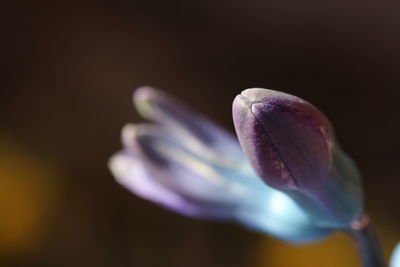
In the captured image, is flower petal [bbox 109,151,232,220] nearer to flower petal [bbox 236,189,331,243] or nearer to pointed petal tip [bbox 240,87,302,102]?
flower petal [bbox 236,189,331,243]

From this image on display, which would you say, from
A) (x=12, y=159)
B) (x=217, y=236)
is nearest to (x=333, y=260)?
(x=217, y=236)

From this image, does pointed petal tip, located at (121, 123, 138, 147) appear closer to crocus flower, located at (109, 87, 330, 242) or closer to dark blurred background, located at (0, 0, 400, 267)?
crocus flower, located at (109, 87, 330, 242)

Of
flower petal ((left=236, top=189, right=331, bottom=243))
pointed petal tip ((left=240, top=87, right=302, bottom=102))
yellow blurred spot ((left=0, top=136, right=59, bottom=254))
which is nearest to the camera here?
pointed petal tip ((left=240, top=87, right=302, bottom=102))

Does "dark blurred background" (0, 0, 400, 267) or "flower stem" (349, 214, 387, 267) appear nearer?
"flower stem" (349, 214, 387, 267)

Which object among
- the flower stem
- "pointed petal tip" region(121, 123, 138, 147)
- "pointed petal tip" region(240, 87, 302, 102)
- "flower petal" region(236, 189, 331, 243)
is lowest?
the flower stem

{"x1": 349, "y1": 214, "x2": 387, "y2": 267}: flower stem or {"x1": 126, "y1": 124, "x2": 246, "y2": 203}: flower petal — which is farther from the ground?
{"x1": 126, "y1": 124, "x2": 246, "y2": 203}: flower petal

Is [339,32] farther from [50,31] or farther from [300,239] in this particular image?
[300,239]

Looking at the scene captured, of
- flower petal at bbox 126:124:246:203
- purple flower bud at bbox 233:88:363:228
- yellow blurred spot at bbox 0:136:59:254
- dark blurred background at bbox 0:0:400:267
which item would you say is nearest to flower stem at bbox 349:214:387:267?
purple flower bud at bbox 233:88:363:228

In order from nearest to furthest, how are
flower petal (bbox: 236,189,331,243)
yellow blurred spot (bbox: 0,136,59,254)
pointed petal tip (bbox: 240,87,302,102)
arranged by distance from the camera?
pointed petal tip (bbox: 240,87,302,102) < flower petal (bbox: 236,189,331,243) < yellow blurred spot (bbox: 0,136,59,254)
